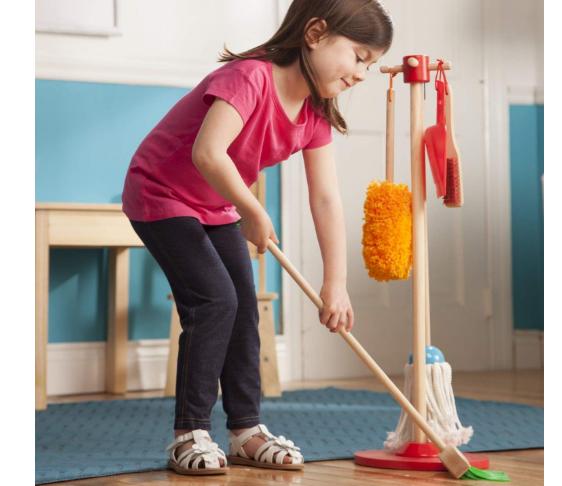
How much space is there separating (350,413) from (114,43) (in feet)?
4.39

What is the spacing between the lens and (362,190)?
3.29m

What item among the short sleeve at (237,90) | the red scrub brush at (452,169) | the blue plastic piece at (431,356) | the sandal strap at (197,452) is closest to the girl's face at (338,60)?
the short sleeve at (237,90)

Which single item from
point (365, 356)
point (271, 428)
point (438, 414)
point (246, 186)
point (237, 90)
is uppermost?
point (237, 90)

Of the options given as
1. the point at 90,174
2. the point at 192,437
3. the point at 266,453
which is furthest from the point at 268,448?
the point at 90,174

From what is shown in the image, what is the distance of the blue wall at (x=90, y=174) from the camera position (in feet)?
9.23

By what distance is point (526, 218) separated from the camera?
3.62 meters

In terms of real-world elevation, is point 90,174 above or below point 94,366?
above

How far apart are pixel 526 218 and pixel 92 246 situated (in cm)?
173

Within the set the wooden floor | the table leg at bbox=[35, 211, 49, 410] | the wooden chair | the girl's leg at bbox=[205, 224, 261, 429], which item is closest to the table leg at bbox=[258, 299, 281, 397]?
the wooden chair

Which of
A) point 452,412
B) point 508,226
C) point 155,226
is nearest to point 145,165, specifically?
point 155,226

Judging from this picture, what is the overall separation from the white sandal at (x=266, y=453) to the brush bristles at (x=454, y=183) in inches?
18.7

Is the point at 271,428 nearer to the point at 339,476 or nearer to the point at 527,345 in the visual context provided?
the point at 339,476

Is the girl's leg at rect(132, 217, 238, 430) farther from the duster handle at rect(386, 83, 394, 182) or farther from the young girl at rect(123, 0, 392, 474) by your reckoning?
the duster handle at rect(386, 83, 394, 182)

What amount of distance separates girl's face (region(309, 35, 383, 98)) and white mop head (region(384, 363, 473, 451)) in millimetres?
482
